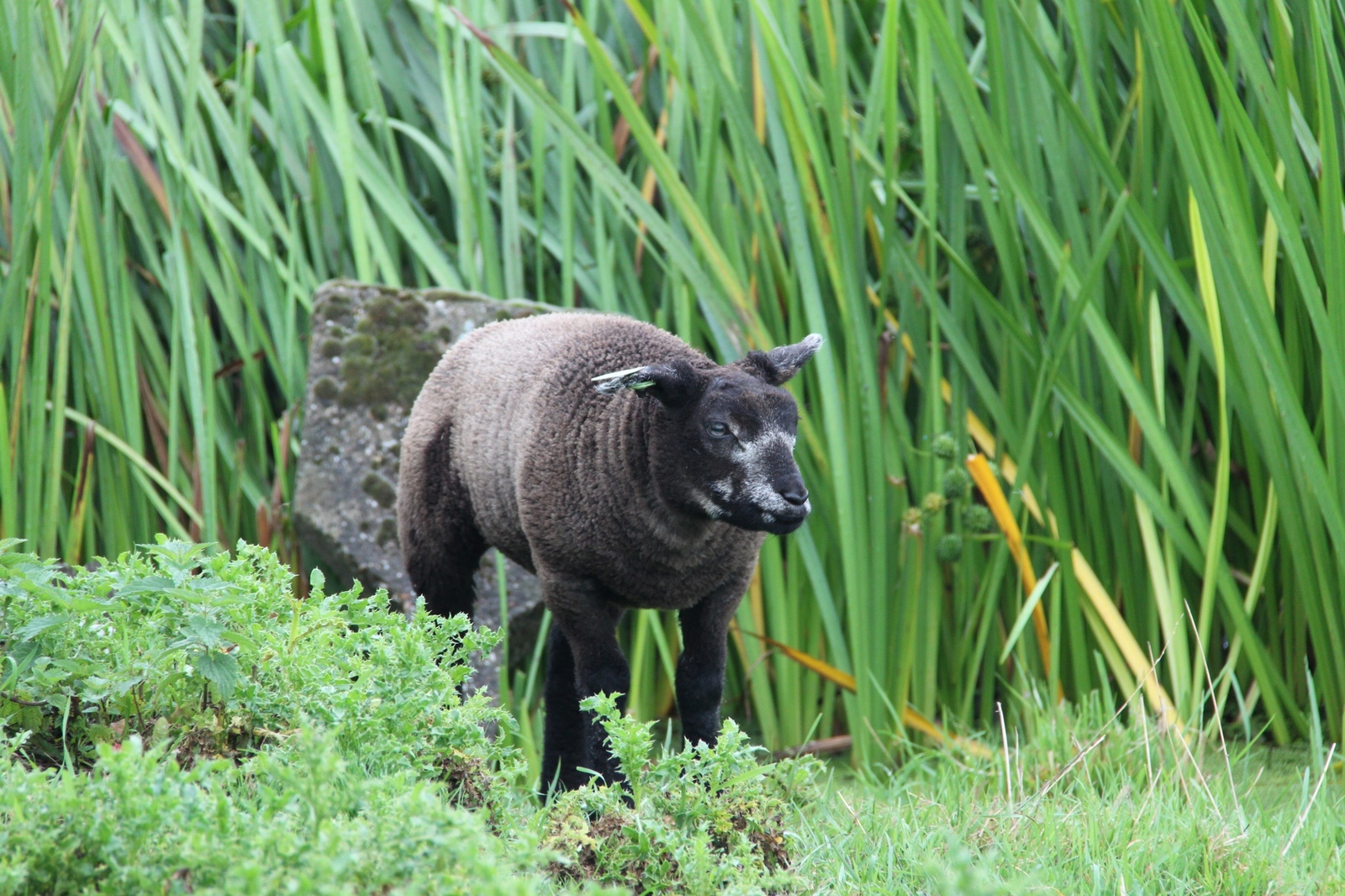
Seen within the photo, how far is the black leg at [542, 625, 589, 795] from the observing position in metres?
3.21

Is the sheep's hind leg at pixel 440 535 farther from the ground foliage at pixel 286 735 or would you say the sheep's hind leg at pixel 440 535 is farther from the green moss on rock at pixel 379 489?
the green moss on rock at pixel 379 489

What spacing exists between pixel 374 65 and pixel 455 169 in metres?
0.93

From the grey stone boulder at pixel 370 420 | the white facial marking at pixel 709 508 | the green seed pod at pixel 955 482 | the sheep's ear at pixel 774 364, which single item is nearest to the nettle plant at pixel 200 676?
the white facial marking at pixel 709 508

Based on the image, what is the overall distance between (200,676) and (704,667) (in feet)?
3.79

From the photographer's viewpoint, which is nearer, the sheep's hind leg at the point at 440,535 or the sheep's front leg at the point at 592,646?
the sheep's front leg at the point at 592,646

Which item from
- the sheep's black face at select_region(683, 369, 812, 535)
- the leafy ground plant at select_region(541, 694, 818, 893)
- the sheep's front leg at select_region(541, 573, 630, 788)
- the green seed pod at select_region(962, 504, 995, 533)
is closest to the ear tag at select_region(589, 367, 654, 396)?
the sheep's black face at select_region(683, 369, 812, 535)

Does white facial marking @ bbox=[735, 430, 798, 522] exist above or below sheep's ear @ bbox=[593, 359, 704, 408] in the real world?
below

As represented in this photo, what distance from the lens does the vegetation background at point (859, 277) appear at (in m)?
3.59

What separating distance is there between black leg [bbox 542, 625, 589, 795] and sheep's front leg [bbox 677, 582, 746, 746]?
1.35ft

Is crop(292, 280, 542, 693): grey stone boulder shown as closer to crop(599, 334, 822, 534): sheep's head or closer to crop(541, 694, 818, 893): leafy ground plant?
crop(599, 334, 822, 534): sheep's head

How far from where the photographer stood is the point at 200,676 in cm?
231

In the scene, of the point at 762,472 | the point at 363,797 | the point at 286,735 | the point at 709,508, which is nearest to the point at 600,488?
the point at 709,508

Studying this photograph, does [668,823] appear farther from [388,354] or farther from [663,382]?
[388,354]

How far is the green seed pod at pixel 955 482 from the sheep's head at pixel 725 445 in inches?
50.8
